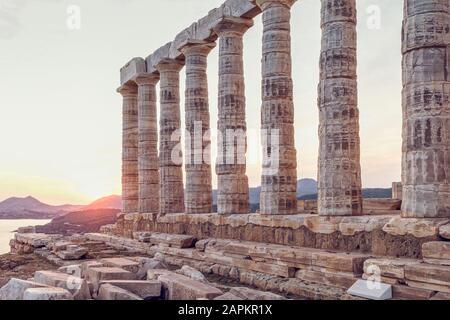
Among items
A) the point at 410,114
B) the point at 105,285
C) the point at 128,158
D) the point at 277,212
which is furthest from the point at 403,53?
the point at 128,158

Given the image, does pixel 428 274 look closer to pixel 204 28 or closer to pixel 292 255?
pixel 292 255

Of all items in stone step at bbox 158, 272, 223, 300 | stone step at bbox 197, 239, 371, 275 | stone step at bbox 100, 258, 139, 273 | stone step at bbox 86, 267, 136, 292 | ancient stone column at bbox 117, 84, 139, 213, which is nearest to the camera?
stone step at bbox 158, 272, 223, 300

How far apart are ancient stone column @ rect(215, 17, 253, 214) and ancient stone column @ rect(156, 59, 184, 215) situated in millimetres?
5230

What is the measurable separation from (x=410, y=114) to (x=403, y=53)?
148 cm

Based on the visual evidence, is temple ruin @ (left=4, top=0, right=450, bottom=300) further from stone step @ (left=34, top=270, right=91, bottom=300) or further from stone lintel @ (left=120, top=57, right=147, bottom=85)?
stone lintel @ (left=120, top=57, right=147, bottom=85)

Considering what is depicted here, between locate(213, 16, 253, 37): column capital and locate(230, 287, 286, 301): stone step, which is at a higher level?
locate(213, 16, 253, 37): column capital

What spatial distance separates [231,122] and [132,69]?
9.94 metres

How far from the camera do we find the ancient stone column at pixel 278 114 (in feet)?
58.9

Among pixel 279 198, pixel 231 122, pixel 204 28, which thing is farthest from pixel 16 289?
pixel 204 28

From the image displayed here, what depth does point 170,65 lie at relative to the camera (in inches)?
1021

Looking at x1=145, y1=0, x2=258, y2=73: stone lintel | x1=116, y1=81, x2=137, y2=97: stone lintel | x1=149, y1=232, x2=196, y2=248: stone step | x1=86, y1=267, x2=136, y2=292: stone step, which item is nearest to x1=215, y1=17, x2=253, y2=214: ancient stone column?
x1=145, y1=0, x2=258, y2=73: stone lintel

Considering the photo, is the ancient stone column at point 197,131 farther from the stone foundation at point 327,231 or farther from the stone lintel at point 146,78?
the stone lintel at point 146,78

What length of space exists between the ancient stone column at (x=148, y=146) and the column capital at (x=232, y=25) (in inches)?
313

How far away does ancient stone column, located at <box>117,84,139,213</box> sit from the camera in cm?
3011
